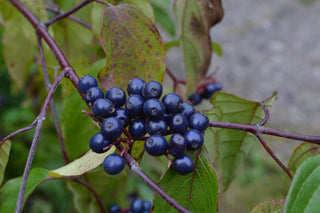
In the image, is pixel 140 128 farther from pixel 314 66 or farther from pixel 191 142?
pixel 314 66

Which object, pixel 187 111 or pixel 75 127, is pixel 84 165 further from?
pixel 75 127

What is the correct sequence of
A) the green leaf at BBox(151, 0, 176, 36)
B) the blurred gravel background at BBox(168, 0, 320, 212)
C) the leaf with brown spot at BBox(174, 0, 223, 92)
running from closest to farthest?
the leaf with brown spot at BBox(174, 0, 223, 92) < the green leaf at BBox(151, 0, 176, 36) < the blurred gravel background at BBox(168, 0, 320, 212)

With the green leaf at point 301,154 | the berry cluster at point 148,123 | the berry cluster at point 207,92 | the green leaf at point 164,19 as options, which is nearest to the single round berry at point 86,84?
the berry cluster at point 148,123

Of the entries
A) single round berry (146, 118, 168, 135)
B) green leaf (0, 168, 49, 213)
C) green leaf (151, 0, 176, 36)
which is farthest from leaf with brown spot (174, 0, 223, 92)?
green leaf (151, 0, 176, 36)

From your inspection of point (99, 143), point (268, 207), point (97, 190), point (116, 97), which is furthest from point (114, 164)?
point (97, 190)

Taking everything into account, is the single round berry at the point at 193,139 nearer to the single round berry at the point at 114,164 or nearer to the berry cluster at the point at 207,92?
the single round berry at the point at 114,164

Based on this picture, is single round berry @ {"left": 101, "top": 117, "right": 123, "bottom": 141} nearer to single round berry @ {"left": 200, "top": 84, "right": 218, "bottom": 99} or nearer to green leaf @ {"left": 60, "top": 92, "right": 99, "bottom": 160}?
green leaf @ {"left": 60, "top": 92, "right": 99, "bottom": 160}

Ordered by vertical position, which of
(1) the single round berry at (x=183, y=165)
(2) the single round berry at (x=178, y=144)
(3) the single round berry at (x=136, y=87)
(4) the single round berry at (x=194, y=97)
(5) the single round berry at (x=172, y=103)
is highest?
(3) the single round berry at (x=136, y=87)
